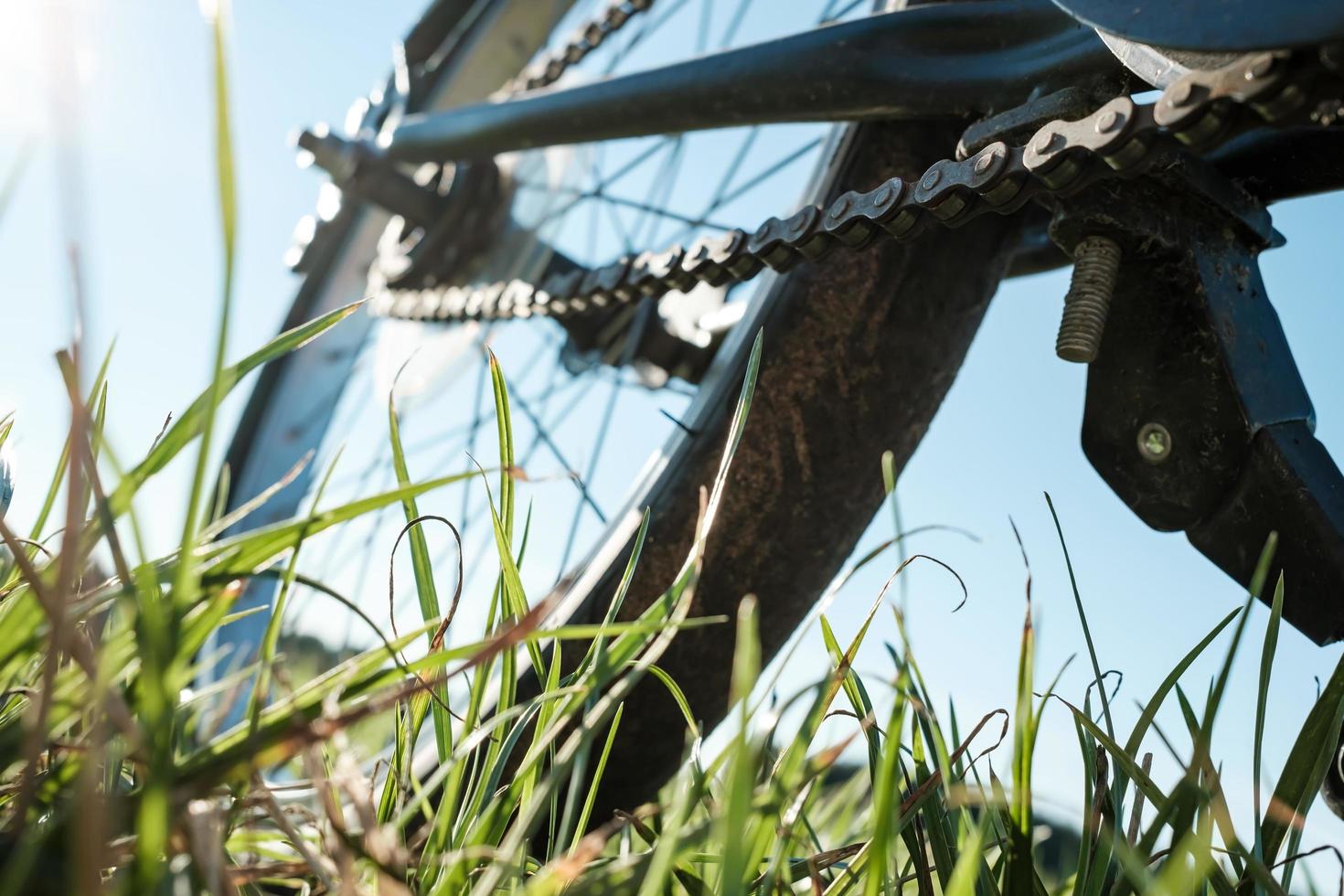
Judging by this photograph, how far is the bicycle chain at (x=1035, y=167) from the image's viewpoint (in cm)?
44

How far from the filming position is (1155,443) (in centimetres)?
69

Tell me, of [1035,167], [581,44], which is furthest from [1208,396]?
[581,44]

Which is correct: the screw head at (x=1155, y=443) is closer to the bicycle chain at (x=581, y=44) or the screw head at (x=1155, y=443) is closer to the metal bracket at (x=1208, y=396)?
the metal bracket at (x=1208, y=396)

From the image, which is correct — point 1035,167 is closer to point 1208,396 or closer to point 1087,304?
point 1087,304

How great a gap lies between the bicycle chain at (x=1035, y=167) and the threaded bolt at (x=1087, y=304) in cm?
5

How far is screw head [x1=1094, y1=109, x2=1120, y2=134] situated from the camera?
53cm

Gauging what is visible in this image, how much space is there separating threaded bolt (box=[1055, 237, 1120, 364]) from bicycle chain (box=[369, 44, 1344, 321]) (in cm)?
5

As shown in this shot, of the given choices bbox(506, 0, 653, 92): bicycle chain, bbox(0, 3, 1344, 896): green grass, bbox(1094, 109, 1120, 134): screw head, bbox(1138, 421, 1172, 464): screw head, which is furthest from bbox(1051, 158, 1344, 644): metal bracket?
bbox(506, 0, 653, 92): bicycle chain

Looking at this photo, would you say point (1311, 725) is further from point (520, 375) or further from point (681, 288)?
point (520, 375)

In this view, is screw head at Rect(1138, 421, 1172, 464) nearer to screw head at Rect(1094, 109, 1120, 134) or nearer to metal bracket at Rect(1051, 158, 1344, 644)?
metal bracket at Rect(1051, 158, 1344, 644)

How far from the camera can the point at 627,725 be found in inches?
30.9

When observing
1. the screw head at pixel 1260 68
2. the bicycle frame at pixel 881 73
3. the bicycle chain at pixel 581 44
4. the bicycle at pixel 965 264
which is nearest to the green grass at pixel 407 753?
the bicycle at pixel 965 264

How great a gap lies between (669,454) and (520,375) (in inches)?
37.9

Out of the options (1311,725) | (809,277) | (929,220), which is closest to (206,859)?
(1311,725)
